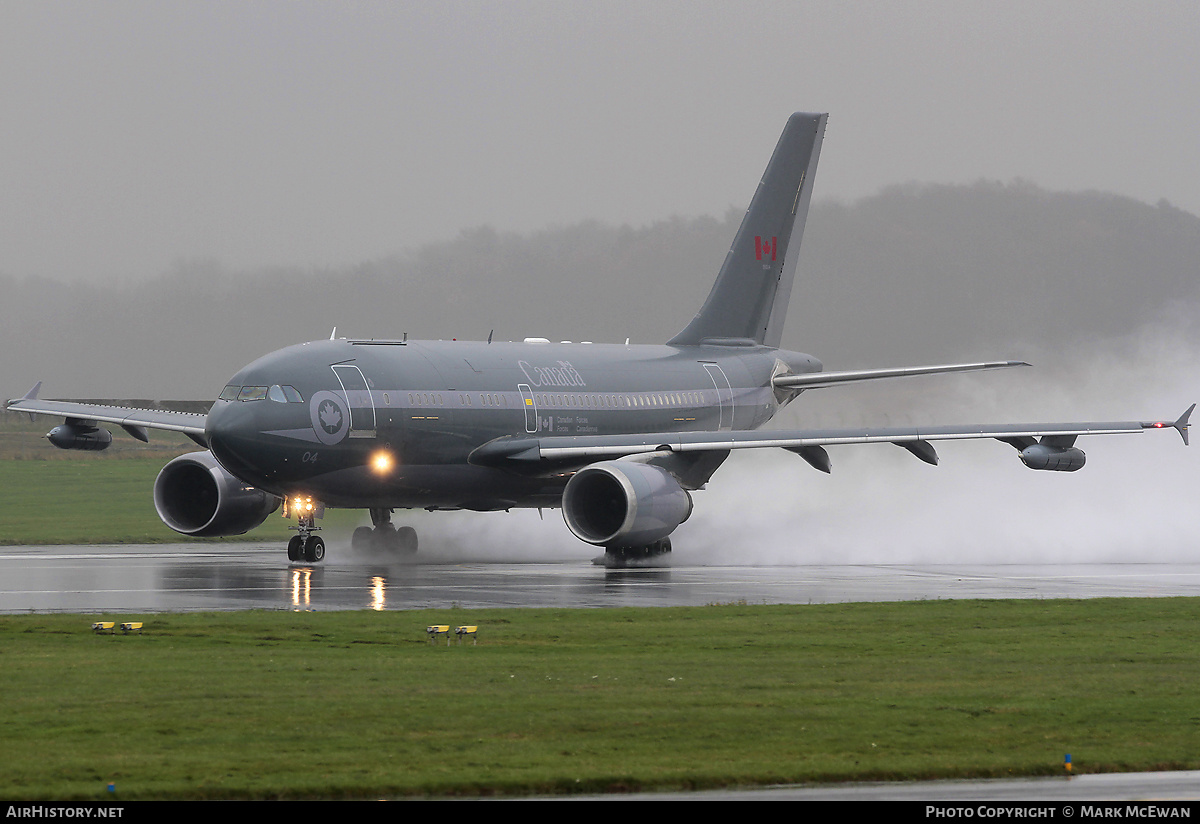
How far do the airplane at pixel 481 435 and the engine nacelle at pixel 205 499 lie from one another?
0.04 m

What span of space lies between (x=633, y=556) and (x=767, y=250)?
1402 cm

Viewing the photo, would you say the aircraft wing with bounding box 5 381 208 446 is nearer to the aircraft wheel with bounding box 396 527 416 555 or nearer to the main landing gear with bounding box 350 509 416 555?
the main landing gear with bounding box 350 509 416 555

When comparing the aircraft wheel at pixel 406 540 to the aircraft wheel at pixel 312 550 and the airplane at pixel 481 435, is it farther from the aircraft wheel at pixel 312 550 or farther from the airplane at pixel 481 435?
the aircraft wheel at pixel 312 550

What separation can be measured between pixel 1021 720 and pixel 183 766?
21.9 ft

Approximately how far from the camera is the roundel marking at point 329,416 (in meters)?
32.5

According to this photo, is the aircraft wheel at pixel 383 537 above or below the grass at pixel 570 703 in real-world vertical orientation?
above

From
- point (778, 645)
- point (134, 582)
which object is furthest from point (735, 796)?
point (134, 582)

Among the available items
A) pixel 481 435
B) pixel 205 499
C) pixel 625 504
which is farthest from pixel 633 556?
pixel 205 499

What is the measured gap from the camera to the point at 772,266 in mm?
46719

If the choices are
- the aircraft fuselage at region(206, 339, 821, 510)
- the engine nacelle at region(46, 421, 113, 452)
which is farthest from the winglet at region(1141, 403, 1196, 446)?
the engine nacelle at region(46, 421, 113, 452)

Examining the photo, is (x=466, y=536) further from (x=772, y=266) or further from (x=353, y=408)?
(x=772, y=266)

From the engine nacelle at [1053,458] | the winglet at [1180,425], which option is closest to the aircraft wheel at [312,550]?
the engine nacelle at [1053,458]

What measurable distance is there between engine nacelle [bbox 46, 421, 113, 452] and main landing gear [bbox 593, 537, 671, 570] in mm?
12304

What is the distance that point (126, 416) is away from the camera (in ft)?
127
